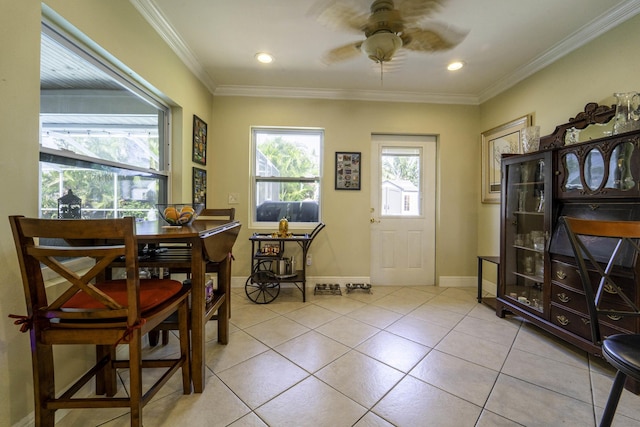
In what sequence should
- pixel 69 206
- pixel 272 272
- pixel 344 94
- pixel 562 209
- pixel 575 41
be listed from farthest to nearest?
pixel 344 94 < pixel 272 272 < pixel 575 41 < pixel 562 209 < pixel 69 206

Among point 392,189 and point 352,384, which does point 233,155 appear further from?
point 352,384

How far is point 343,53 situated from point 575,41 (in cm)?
192

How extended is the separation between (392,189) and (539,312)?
190cm

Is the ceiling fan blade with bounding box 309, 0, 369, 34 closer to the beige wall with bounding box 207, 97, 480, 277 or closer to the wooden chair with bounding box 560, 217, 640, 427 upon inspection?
the beige wall with bounding box 207, 97, 480, 277

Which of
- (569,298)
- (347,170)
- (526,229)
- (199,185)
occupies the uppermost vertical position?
(347,170)

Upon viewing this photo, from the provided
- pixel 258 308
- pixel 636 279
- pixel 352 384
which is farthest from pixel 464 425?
pixel 258 308

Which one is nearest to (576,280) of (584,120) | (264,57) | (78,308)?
(584,120)

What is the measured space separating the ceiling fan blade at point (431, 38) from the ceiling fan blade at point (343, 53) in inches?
15.1

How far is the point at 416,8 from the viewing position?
1.68 metres

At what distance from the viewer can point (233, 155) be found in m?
3.03

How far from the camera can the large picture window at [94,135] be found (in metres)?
1.29

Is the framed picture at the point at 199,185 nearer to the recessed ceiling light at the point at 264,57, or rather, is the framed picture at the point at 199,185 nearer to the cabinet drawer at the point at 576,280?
the recessed ceiling light at the point at 264,57

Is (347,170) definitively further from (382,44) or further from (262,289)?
(262,289)

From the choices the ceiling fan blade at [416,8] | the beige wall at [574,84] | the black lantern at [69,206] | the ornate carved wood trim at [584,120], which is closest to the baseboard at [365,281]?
the beige wall at [574,84]
